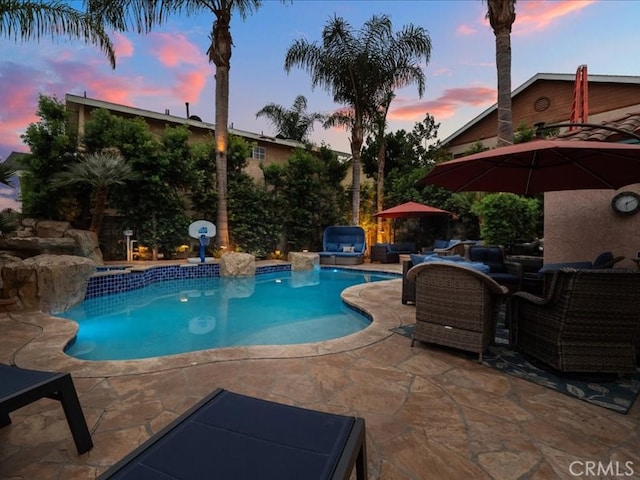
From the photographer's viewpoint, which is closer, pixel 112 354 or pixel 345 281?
pixel 112 354

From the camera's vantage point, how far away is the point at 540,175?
13.1 feet

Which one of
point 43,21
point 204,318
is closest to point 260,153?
point 43,21

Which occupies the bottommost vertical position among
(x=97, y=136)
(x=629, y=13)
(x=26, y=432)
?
(x=26, y=432)

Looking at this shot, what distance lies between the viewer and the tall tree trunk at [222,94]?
984cm

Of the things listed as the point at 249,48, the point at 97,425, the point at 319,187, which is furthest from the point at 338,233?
the point at 97,425

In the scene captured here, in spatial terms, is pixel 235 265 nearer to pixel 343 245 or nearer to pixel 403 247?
pixel 343 245

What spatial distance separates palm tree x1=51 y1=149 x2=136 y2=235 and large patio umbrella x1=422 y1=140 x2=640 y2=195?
8408 millimetres

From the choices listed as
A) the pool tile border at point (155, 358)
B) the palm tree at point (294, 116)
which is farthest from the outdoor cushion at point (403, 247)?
the palm tree at point (294, 116)

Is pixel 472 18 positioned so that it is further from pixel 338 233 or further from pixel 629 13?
pixel 338 233

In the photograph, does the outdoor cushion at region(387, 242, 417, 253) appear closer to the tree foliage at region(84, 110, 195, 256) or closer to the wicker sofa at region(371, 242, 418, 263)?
the wicker sofa at region(371, 242, 418, 263)

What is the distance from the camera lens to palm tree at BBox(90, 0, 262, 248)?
873 centimetres

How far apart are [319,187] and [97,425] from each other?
11.7 meters

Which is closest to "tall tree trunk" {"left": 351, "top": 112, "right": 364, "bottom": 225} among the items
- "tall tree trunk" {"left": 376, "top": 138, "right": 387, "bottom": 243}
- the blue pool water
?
"tall tree trunk" {"left": 376, "top": 138, "right": 387, "bottom": 243}

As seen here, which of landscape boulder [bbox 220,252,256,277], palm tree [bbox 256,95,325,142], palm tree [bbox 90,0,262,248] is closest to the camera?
palm tree [bbox 90,0,262,248]
